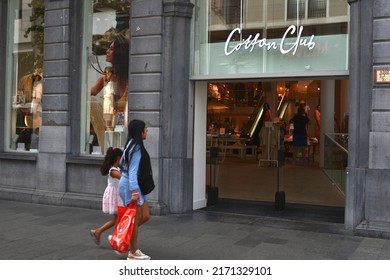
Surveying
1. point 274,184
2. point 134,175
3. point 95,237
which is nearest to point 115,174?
point 134,175

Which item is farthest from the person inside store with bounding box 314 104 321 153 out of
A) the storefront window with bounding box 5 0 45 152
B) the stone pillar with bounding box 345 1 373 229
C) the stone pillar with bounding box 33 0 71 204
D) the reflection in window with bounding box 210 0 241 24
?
the stone pillar with bounding box 345 1 373 229

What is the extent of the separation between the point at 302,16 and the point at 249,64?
1.35m

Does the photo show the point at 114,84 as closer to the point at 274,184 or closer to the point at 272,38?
the point at 272,38

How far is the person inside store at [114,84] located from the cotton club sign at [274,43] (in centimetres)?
248

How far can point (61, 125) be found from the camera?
1145cm

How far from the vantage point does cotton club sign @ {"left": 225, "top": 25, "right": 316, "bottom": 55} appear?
9516mm

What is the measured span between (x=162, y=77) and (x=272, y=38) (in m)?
2.30

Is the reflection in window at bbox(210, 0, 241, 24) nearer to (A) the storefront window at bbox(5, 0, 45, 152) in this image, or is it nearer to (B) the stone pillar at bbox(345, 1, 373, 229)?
(B) the stone pillar at bbox(345, 1, 373, 229)

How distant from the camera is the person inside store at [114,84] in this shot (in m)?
11.3

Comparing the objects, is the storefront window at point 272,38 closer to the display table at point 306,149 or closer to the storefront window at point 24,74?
the storefront window at point 24,74

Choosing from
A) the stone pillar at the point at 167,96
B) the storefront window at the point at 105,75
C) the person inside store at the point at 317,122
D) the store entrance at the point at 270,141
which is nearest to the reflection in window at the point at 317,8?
the stone pillar at the point at 167,96

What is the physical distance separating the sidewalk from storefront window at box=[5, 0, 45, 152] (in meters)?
3.05

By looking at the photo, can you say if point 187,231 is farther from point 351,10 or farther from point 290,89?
point 290,89

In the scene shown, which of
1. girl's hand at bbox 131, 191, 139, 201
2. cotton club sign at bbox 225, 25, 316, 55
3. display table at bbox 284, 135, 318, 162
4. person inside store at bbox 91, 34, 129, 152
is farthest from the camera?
display table at bbox 284, 135, 318, 162
